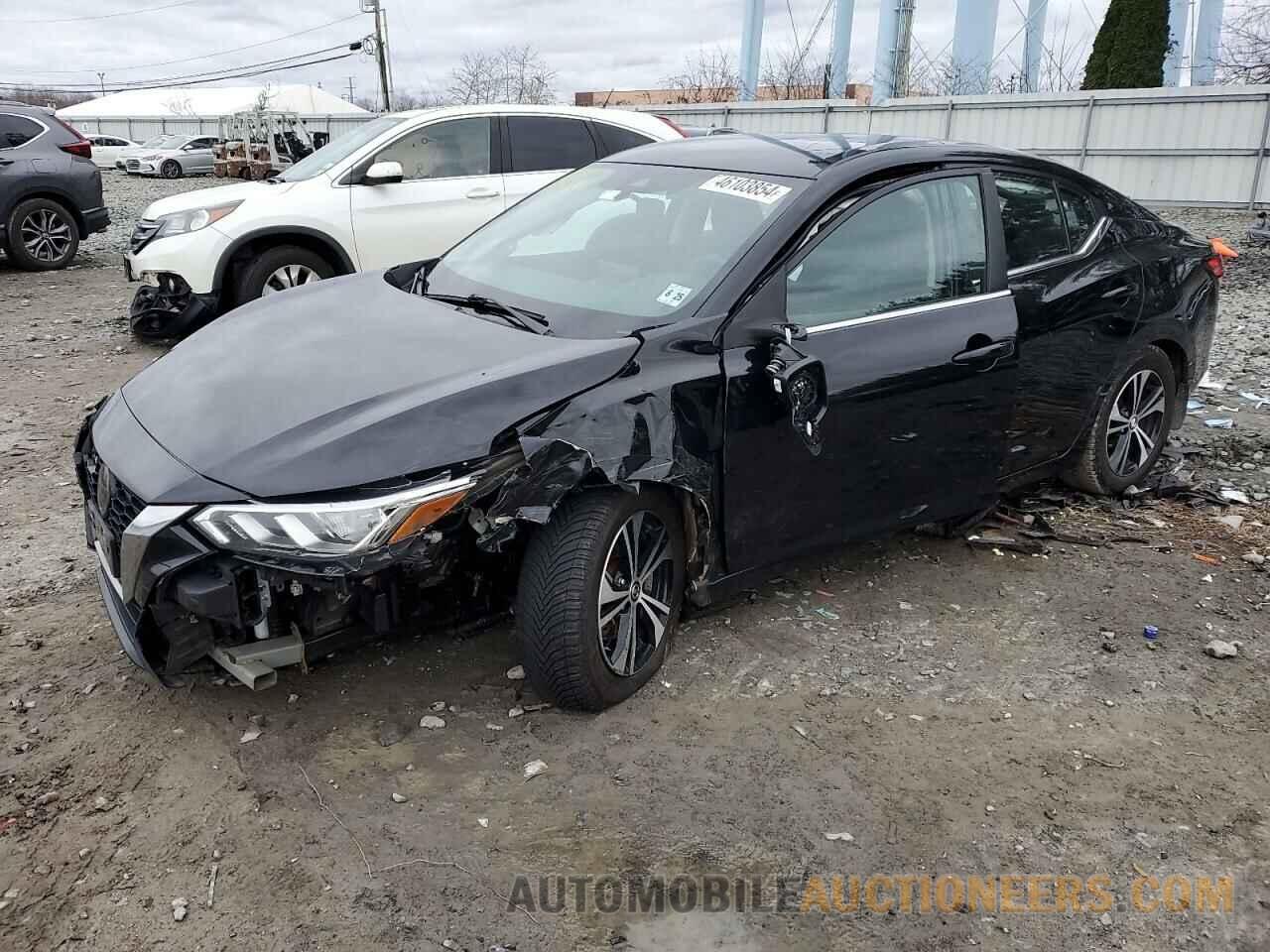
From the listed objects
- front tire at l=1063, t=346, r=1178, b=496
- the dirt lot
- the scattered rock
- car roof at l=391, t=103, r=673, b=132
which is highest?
car roof at l=391, t=103, r=673, b=132

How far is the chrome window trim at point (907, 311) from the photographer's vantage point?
3504 mm

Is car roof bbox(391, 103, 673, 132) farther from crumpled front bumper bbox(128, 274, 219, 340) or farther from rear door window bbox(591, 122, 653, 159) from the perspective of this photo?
crumpled front bumper bbox(128, 274, 219, 340)

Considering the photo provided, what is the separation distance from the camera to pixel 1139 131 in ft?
56.5

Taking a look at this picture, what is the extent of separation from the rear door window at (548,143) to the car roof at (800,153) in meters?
4.09

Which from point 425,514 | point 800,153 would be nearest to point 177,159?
point 800,153

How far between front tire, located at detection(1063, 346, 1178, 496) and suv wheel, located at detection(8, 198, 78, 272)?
11164 mm

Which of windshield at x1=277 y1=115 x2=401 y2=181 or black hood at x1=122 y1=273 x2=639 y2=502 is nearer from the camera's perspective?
black hood at x1=122 y1=273 x2=639 y2=502

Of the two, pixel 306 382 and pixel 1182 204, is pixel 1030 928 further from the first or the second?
pixel 1182 204

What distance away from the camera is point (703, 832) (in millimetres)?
2760

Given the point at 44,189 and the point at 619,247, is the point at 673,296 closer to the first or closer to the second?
the point at 619,247

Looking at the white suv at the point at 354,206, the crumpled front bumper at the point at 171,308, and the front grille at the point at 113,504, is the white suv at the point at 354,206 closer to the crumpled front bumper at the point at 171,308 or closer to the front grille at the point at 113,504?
the crumpled front bumper at the point at 171,308

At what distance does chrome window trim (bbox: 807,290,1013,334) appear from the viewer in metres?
3.50

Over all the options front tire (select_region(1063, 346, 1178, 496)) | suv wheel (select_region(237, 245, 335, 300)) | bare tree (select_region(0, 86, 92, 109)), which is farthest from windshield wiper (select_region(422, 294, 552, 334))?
bare tree (select_region(0, 86, 92, 109))

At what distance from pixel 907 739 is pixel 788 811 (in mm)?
562
